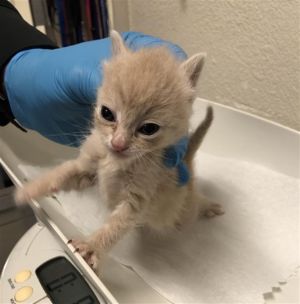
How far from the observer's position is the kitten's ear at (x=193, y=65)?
0.71 meters

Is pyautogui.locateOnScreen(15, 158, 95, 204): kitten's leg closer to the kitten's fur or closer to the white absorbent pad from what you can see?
the kitten's fur

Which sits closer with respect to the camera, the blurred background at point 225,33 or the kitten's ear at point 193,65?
the kitten's ear at point 193,65

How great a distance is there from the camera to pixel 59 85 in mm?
1046

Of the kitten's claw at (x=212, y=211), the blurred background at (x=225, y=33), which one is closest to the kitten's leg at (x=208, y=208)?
the kitten's claw at (x=212, y=211)

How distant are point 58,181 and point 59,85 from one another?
29 centimetres

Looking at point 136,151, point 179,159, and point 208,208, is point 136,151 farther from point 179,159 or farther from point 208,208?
point 208,208

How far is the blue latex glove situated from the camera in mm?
1000

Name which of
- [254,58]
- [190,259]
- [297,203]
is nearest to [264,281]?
[190,259]

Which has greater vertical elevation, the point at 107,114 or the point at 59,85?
the point at 107,114

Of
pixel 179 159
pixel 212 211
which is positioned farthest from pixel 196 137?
pixel 212 211

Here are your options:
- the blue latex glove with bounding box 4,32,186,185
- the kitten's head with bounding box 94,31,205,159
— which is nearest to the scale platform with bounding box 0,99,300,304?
the blue latex glove with bounding box 4,32,186,185

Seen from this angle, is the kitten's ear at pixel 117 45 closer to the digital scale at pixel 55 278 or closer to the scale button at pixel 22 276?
the digital scale at pixel 55 278

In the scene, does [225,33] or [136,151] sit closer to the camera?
[136,151]

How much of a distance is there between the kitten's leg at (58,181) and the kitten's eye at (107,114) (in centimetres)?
25
